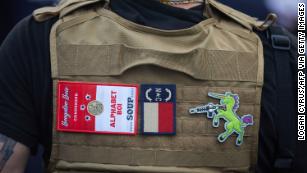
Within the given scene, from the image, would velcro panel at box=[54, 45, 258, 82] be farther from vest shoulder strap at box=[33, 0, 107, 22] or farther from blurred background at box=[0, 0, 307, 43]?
blurred background at box=[0, 0, 307, 43]

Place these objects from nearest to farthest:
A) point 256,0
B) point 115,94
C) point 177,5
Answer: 1. point 115,94
2. point 177,5
3. point 256,0

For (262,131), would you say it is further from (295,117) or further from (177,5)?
(177,5)

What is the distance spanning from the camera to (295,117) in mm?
1524

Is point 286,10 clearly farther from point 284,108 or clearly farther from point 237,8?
point 284,108

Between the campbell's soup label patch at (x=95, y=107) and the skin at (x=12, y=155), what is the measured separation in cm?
13

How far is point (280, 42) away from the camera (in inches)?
60.7

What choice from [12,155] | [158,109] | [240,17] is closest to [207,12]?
[240,17]

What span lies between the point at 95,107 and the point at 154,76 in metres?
0.17

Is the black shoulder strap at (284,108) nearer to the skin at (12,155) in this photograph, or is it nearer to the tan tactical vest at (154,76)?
the tan tactical vest at (154,76)

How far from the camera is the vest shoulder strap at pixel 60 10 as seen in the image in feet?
4.86

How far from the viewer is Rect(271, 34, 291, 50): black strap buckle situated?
1540 millimetres

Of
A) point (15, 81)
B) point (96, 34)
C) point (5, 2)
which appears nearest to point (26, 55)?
point (15, 81)

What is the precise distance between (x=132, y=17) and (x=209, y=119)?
0.34m

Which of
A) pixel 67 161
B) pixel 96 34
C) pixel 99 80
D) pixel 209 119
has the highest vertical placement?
pixel 96 34
